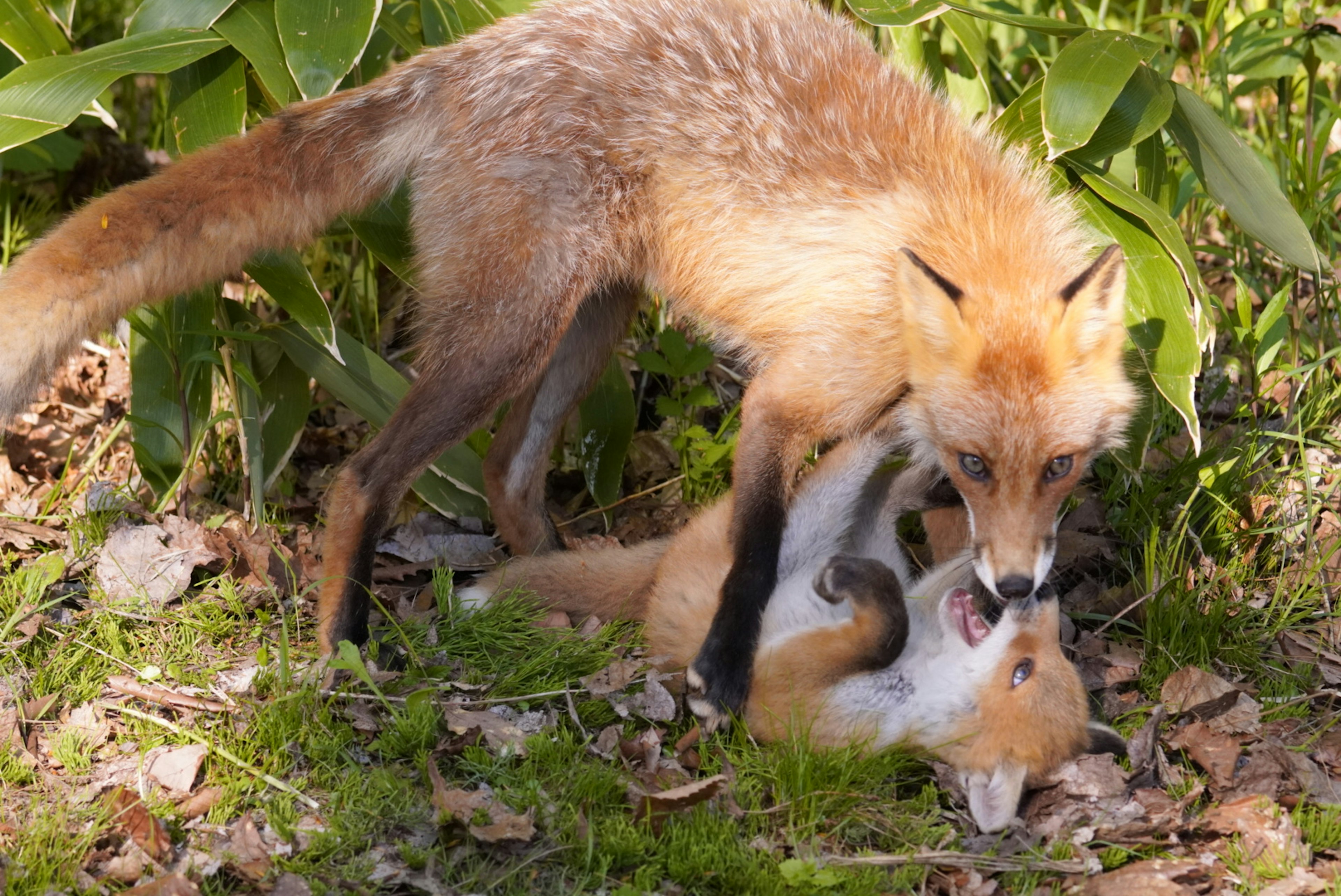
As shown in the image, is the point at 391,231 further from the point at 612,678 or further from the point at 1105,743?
the point at 1105,743

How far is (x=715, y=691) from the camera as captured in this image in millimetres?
3428

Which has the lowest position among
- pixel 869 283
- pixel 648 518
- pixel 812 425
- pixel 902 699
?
pixel 648 518

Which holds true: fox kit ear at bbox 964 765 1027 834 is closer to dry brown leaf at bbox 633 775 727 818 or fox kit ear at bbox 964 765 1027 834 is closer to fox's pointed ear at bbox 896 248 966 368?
dry brown leaf at bbox 633 775 727 818

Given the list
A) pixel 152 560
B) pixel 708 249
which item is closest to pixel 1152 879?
pixel 708 249

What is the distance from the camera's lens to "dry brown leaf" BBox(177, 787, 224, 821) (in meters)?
2.99

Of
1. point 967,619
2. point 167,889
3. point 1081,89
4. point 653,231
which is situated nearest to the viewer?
point 167,889

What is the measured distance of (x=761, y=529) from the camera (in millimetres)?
3646

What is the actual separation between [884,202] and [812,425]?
80cm

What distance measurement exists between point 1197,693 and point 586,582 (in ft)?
7.02

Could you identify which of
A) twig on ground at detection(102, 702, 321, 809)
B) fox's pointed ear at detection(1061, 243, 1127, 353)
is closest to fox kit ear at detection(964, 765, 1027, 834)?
fox's pointed ear at detection(1061, 243, 1127, 353)

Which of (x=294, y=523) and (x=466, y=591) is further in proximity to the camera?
(x=294, y=523)

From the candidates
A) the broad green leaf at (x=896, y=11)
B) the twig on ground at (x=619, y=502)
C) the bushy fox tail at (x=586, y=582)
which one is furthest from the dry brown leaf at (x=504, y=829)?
the broad green leaf at (x=896, y=11)

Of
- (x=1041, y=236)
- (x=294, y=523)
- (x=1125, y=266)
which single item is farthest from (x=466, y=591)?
(x=1125, y=266)

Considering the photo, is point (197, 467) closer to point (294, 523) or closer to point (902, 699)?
point (294, 523)
